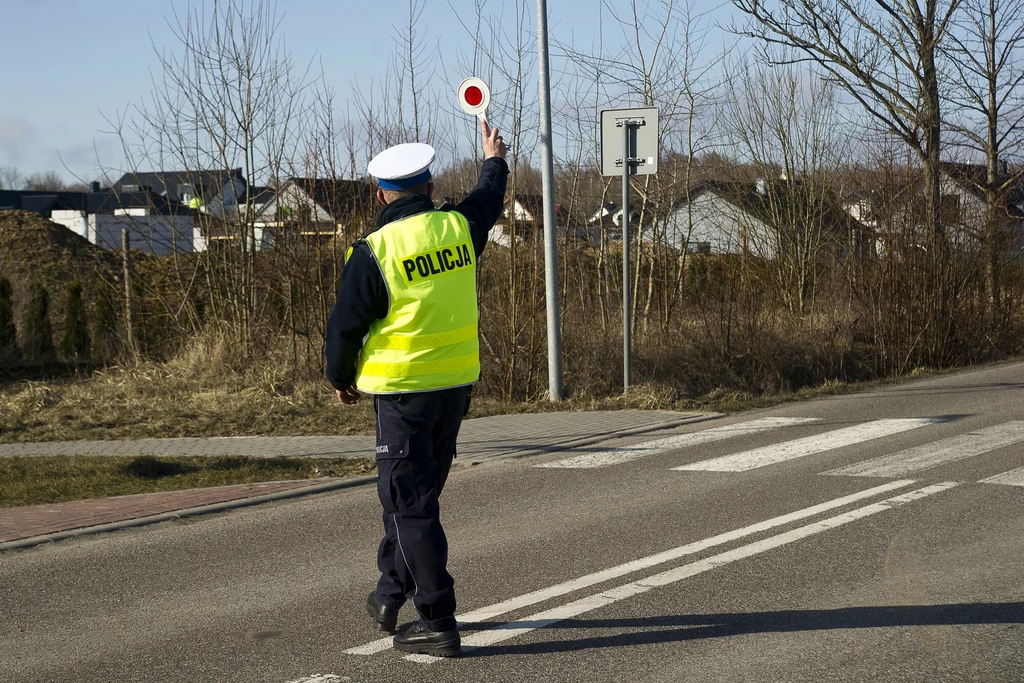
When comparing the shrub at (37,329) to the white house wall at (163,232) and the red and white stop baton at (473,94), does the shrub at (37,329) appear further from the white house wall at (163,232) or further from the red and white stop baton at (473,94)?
the red and white stop baton at (473,94)

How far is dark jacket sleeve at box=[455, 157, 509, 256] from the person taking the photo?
192 inches

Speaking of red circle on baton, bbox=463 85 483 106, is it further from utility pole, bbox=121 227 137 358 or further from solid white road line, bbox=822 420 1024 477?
utility pole, bbox=121 227 137 358

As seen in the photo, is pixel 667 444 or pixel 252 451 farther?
pixel 667 444

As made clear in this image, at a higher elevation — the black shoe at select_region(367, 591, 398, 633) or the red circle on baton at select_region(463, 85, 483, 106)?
the red circle on baton at select_region(463, 85, 483, 106)

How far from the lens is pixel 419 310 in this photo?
14.8ft

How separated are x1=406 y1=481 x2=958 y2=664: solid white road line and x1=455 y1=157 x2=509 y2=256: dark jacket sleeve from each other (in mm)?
1671

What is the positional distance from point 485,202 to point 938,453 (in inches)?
233

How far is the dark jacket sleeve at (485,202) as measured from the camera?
4.87m

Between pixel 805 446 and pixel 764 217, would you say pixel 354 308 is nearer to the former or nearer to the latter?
pixel 805 446

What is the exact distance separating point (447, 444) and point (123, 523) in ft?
11.4

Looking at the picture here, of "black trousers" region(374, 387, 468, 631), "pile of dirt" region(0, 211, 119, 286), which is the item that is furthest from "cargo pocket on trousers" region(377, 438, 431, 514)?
"pile of dirt" region(0, 211, 119, 286)

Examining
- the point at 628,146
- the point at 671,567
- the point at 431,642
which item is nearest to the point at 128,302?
the point at 628,146

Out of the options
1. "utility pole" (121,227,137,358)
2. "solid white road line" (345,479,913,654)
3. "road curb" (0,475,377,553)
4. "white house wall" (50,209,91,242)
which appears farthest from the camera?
"white house wall" (50,209,91,242)

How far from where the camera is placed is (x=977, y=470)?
8445 millimetres
